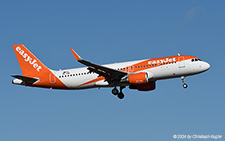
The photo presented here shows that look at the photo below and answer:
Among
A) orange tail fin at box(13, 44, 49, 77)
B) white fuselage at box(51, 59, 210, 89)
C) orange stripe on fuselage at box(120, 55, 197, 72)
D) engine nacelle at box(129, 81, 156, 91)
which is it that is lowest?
engine nacelle at box(129, 81, 156, 91)

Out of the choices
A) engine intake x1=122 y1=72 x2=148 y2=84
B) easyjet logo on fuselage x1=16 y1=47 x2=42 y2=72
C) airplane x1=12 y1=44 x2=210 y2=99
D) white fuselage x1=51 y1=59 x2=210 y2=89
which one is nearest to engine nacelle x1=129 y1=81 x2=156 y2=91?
airplane x1=12 y1=44 x2=210 y2=99

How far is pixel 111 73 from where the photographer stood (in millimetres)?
47219

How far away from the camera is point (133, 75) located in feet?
154

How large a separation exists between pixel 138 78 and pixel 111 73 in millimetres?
3364

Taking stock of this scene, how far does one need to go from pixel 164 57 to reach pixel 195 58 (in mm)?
3677

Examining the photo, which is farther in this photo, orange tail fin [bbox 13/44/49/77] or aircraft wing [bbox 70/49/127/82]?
orange tail fin [bbox 13/44/49/77]

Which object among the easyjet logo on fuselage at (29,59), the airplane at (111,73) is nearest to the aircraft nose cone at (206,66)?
the airplane at (111,73)

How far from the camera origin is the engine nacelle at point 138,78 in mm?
46031

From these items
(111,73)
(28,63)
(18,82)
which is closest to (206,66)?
(111,73)

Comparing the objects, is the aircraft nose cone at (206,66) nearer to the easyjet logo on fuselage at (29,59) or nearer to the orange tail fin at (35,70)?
the orange tail fin at (35,70)

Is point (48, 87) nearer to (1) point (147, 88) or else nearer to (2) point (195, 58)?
(1) point (147, 88)

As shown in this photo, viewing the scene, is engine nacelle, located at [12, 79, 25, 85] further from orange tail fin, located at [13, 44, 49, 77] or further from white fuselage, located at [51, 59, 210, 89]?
white fuselage, located at [51, 59, 210, 89]

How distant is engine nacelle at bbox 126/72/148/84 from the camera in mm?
46031

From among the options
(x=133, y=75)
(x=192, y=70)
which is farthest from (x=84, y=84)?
(x=192, y=70)
